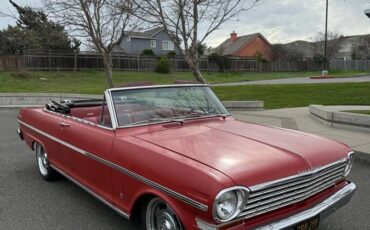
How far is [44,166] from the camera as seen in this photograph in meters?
6.07

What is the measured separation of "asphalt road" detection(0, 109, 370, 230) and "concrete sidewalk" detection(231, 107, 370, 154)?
3.25 feet

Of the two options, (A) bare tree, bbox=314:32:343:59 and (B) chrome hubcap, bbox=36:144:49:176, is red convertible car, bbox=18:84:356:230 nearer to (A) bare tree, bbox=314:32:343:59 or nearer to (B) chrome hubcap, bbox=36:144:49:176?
(B) chrome hubcap, bbox=36:144:49:176

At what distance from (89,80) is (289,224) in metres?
28.6

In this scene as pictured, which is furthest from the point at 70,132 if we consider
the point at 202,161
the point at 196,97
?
the point at 202,161

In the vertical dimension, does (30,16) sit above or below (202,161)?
above

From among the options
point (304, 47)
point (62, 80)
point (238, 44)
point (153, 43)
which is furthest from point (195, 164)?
point (304, 47)

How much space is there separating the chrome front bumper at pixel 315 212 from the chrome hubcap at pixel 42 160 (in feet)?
12.2

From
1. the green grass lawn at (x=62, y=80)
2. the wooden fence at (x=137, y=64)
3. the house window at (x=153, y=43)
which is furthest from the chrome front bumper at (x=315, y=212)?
the house window at (x=153, y=43)

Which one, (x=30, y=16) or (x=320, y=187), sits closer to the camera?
(x=320, y=187)

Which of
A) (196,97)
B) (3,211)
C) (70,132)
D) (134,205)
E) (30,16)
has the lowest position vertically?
(3,211)

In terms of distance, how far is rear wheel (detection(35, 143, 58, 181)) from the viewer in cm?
588

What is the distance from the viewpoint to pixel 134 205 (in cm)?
365

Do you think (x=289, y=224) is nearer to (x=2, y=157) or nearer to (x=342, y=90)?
(x=2, y=157)

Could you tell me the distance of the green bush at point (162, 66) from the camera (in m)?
37.7
